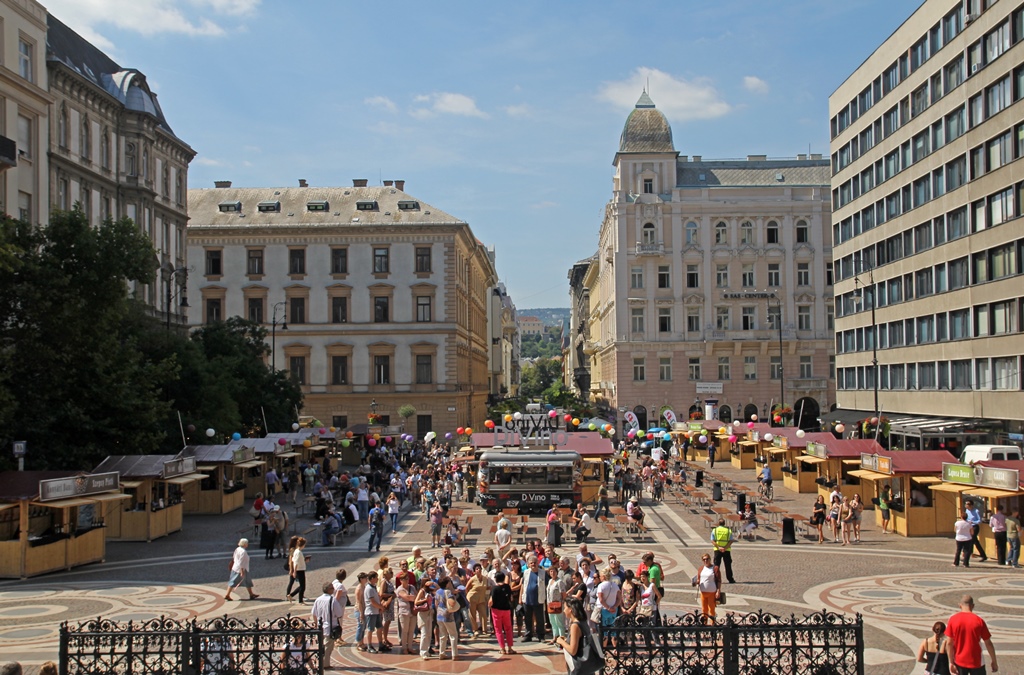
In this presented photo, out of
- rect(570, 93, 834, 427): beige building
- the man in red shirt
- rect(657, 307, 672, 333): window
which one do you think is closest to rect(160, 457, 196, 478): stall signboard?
the man in red shirt

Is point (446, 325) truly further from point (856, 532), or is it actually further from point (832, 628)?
point (832, 628)

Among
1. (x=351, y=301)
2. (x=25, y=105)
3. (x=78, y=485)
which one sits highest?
(x=25, y=105)

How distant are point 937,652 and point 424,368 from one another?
61371mm

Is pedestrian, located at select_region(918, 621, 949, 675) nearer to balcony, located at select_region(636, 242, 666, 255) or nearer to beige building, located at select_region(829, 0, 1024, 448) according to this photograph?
beige building, located at select_region(829, 0, 1024, 448)

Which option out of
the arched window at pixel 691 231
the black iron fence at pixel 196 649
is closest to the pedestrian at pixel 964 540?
the black iron fence at pixel 196 649

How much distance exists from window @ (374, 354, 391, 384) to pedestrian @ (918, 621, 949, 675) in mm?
61465

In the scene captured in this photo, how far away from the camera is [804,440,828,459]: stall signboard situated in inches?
1404

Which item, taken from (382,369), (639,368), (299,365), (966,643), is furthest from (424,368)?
(966,643)

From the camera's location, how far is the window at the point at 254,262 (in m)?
72.8

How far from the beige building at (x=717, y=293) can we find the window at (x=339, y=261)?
21.6 meters

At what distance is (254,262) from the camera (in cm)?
7294

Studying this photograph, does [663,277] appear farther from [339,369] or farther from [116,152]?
[116,152]

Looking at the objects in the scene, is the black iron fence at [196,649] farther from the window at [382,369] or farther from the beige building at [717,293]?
the beige building at [717,293]

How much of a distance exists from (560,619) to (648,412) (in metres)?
→ 64.5
